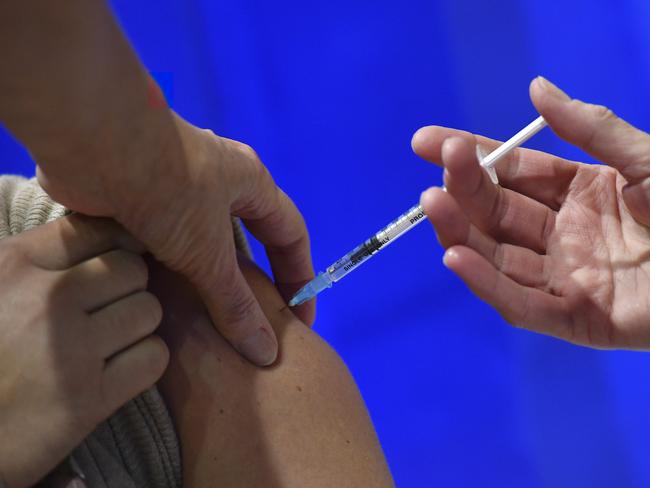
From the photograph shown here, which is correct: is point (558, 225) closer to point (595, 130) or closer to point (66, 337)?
point (595, 130)

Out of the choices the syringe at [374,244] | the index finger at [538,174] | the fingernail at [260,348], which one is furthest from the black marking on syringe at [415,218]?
the fingernail at [260,348]

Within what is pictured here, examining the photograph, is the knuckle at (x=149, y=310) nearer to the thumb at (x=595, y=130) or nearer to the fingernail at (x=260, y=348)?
the fingernail at (x=260, y=348)

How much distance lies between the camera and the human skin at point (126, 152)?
1.47 feet

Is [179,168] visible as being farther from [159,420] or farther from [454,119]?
[454,119]

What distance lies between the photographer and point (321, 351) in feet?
2.64

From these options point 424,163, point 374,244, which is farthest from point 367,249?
point 424,163

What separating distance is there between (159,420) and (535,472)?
0.80 meters

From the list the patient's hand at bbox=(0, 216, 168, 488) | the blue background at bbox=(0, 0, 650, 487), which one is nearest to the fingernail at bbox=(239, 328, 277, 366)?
the patient's hand at bbox=(0, 216, 168, 488)

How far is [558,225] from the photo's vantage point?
2.77 ft

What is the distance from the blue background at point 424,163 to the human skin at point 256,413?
53cm

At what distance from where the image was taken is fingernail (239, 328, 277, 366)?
74 cm

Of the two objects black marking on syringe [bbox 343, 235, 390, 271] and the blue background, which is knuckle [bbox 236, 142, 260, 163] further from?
the blue background

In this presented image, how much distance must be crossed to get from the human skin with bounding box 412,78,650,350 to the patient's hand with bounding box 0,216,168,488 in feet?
1.11

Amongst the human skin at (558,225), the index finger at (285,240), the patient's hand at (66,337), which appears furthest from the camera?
the index finger at (285,240)
